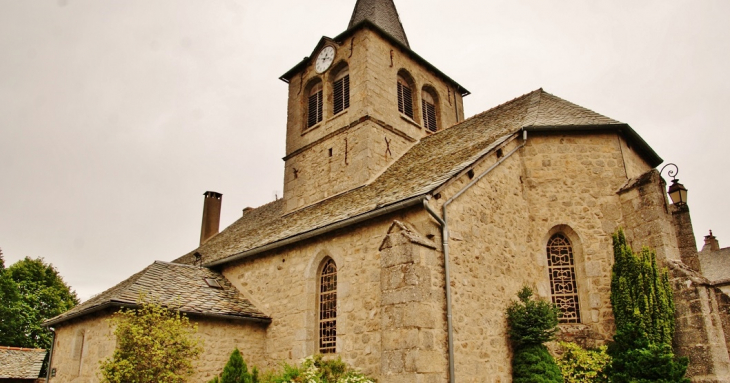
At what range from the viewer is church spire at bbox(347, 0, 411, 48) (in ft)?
63.6

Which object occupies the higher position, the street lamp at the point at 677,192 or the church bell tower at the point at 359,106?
the church bell tower at the point at 359,106

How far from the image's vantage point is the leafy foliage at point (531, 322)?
10594 mm

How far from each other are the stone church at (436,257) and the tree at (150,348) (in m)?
0.53

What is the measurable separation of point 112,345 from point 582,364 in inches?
408

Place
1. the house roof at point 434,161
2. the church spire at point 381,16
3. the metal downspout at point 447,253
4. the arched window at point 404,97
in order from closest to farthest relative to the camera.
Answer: the metal downspout at point 447,253
the house roof at point 434,161
the arched window at point 404,97
the church spire at point 381,16

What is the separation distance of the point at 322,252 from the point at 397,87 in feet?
26.5

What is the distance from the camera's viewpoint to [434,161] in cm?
1380

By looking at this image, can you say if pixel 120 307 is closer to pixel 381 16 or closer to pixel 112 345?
pixel 112 345

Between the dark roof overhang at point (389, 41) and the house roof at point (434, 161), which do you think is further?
the dark roof overhang at point (389, 41)

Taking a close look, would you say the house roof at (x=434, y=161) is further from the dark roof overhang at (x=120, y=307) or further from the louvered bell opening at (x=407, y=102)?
the dark roof overhang at (x=120, y=307)

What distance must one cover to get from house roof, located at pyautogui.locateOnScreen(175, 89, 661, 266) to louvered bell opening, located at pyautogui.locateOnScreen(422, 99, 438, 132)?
175cm

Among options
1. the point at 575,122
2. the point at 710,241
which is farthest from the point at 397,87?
the point at 710,241

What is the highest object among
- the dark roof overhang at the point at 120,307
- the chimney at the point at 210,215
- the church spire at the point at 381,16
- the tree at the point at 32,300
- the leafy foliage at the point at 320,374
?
the church spire at the point at 381,16

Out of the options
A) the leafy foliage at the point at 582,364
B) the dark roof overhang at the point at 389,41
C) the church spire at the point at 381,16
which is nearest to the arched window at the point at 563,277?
the leafy foliage at the point at 582,364
